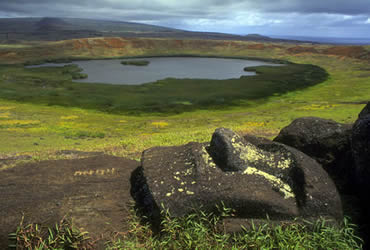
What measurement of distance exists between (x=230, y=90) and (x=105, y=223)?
81.6 meters

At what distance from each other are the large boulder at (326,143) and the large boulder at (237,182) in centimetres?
260

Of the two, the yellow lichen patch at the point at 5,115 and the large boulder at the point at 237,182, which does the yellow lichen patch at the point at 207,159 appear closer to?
the large boulder at the point at 237,182

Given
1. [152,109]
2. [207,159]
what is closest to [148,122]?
[152,109]

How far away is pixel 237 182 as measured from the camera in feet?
30.1

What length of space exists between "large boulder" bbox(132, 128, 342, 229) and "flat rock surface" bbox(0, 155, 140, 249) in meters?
0.91

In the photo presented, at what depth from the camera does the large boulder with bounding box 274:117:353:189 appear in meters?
11.5

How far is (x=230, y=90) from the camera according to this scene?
87.1m

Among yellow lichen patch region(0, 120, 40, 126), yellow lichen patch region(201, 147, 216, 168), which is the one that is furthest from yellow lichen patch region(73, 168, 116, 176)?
yellow lichen patch region(0, 120, 40, 126)

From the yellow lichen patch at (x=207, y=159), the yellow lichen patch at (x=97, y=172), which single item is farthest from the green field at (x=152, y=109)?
the yellow lichen patch at (x=97, y=172)

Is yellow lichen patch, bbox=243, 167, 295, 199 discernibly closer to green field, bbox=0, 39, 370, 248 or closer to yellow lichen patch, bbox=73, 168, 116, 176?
green field, bbox=0, 39, 370, 248

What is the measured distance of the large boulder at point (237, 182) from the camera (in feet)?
28.0

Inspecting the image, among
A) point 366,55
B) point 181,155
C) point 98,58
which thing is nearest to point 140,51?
point 98,58

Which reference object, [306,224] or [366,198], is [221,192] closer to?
[306,224]

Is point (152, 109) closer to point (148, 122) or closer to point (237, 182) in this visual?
point (148, 122)
